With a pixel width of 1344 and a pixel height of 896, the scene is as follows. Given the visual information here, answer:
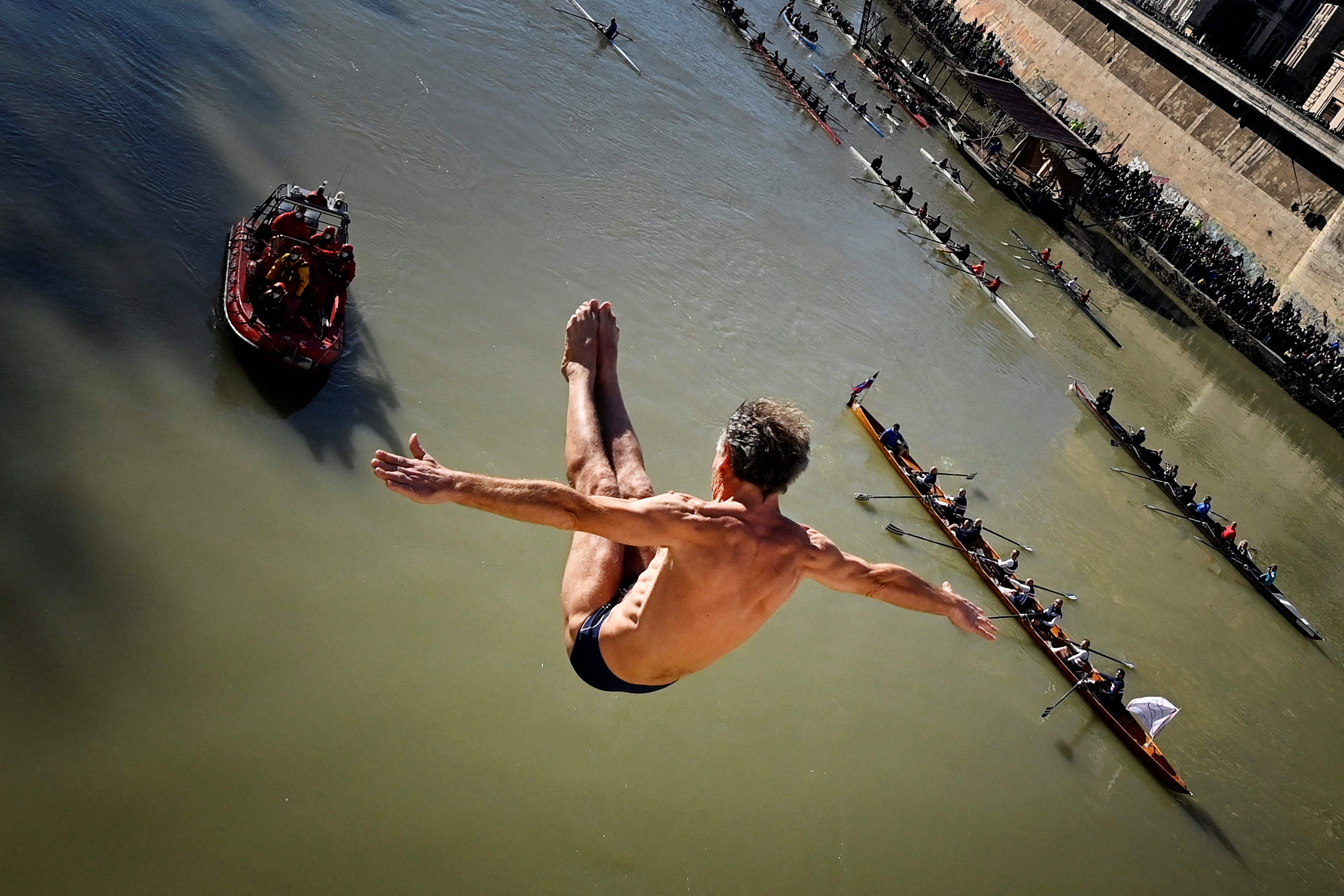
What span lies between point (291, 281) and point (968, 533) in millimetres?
8873

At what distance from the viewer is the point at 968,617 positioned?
379cm

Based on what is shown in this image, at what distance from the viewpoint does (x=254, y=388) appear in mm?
9953

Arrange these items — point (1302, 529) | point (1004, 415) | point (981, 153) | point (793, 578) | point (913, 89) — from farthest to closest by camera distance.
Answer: point (913, 89) → point (981, 153) → point (1302, 529) → point (1004, 415) → point (793, 578)

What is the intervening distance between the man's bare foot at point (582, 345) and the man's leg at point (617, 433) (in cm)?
3

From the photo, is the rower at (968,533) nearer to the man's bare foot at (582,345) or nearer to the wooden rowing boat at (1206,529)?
the wooden rowing boat at (1206,529)

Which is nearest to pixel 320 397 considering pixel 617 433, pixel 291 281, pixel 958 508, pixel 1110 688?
pixel 291 281

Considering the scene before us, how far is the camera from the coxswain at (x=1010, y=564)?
13.3 metres

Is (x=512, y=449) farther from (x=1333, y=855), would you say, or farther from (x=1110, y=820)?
(x=1333, y=855)

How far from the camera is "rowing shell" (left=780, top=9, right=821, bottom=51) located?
3052cm

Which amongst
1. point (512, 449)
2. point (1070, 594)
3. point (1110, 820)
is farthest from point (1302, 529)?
point (512, 449)

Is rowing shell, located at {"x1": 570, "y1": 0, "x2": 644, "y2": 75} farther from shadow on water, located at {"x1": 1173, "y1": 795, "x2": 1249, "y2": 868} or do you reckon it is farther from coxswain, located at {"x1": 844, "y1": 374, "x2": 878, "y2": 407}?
shadow on water, located at {"x1": 1173, "y1": 795, "x2": 1249, "y2": 868}

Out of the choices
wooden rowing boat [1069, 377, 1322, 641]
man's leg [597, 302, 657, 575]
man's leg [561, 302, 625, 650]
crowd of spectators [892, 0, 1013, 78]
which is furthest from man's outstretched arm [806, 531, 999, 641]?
crowd of spectators [892, 0, 1013, 78]

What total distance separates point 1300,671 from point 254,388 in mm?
14984

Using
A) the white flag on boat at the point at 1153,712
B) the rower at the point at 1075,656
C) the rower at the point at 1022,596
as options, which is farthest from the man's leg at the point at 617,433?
the rower at the point at 1022,596
